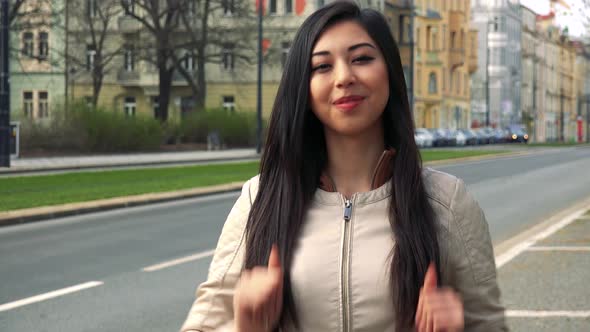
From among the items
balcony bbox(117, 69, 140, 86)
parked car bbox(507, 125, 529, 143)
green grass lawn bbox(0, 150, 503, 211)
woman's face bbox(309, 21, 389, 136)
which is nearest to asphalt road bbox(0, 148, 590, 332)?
green grass lawn bbox(0, 150, 503, 211)

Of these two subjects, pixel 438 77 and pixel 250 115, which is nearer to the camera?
pixel 250 115

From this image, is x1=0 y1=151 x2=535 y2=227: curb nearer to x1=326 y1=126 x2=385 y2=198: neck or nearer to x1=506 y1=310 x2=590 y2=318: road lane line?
x1=506 y1=310 x2=590 y2=318: road lane line

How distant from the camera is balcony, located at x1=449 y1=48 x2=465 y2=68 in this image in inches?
3743

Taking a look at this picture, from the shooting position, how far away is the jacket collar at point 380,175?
2.62 meters

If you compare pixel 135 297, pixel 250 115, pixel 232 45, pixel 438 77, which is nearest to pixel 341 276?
pixel 135 297

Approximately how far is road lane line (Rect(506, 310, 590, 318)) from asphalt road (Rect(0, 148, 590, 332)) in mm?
2384

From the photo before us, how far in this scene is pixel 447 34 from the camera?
313ft

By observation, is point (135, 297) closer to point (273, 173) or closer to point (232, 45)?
point (273, 173)

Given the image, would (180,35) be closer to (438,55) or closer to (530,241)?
(438,55)

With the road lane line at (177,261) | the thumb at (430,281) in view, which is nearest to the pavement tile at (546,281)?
the road lane line at (177,261)

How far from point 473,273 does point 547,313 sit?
17.1 feet

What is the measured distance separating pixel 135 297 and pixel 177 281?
1022 millimetres

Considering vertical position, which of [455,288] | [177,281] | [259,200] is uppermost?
[259,200]

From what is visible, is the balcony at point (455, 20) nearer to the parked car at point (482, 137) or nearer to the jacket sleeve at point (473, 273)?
the parked car at point (482, 137)
